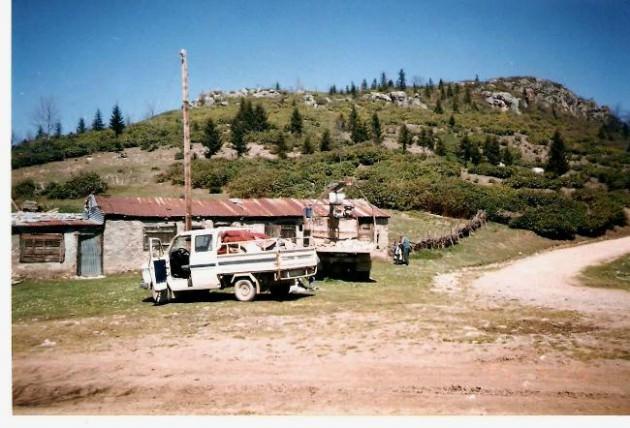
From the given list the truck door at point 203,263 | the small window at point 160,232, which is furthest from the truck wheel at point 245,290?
the small window at point 160,232

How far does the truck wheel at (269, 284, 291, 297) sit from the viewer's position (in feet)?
46.8

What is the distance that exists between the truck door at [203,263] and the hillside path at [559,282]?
899cm

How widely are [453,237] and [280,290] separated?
17799mm

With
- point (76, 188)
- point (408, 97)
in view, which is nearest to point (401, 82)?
point (408, 97)

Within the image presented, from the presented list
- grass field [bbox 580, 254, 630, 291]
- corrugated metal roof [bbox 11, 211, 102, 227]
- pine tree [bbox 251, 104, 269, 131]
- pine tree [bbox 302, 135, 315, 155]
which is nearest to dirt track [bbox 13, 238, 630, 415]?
grass field [bbox 580, 254, 630, 291]

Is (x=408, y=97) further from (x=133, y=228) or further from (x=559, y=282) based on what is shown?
(x=559, y=282)

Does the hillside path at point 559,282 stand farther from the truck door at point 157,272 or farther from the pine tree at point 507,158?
the pine tree at point 507,158

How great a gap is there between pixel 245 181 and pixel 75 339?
35808 millimetres

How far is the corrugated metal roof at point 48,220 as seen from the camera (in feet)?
64.2

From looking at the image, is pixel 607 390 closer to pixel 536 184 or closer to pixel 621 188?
pixel 621 188

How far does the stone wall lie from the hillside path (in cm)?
1712

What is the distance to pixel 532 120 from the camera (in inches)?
3063
